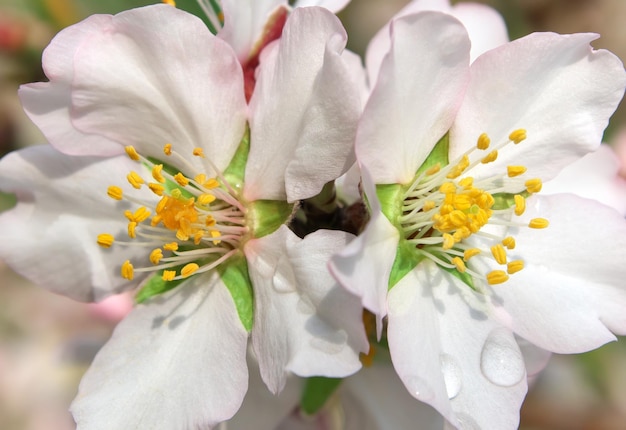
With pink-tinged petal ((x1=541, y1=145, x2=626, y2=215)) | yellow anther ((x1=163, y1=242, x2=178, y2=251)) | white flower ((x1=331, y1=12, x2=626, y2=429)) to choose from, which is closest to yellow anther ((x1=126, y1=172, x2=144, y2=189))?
yellow anther ((x1=163, y1=242, x2=178, y2=251))

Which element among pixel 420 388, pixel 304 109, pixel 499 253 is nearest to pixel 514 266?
pixel 499 253

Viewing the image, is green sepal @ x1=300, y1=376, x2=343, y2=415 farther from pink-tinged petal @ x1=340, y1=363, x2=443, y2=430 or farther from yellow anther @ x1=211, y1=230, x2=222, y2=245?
yellow anther @ x1=211, y1=230, x2=222, y2=245

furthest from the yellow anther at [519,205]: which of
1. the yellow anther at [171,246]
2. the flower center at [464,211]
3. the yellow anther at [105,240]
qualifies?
the yellow anther at [105,240]

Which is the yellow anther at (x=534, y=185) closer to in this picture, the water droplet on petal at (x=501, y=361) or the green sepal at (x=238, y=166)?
the water droplet on petal at (x=501, y=361)

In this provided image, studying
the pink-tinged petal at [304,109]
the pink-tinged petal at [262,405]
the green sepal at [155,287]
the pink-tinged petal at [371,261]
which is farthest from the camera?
the pink-tinged petal at [262,405]

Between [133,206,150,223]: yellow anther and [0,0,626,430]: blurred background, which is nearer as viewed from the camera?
[133,206,150,223]: yellow anther

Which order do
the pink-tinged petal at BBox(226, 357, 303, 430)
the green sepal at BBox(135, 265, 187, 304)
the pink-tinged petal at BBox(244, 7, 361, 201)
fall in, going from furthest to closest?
the pink-tinged petal at BBox(226, 357, 303, 430) < the green sepal at BBox(135, 265, 187, 304) < the pink-tinged petal at BBox(244, 7, 361, 201)
